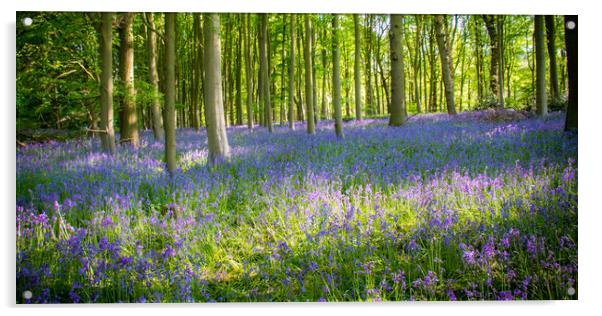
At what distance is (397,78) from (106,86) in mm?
5512

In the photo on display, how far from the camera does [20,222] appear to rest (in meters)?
3.40

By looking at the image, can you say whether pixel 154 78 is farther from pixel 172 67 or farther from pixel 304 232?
pixel 304 232

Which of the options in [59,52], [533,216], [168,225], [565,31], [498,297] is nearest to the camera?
[498,297]

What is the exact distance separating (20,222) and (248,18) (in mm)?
9137

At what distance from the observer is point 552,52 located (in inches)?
199

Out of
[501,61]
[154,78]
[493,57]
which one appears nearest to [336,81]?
[493,57]

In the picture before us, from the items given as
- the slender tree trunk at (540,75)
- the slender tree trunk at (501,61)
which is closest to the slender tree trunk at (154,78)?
the slender tree trunk at (501,61)

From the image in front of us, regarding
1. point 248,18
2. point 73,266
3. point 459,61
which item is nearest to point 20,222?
point 73,266

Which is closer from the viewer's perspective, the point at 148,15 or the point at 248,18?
the point at 148,15

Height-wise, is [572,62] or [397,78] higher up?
[397,78]

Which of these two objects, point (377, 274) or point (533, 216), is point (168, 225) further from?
point (533, 216)

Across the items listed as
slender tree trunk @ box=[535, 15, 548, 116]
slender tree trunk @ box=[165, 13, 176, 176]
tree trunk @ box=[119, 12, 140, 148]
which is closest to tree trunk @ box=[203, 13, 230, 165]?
slender tree trunk @ box=[165, 13, 176, 176]

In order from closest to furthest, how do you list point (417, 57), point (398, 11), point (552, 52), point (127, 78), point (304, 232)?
point (304, 232)
point (398, 11)
point (552, 52)
point (127, 78)
point (417, 57)

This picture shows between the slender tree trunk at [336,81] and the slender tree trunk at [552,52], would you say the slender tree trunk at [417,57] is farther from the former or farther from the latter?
the slender tree trunk at [552,52]
